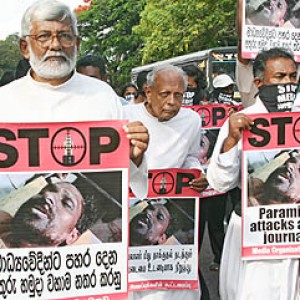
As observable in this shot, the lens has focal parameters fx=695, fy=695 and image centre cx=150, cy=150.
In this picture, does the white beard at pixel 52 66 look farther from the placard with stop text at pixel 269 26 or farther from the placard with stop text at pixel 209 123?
the placard with stop text at pixel 209 123

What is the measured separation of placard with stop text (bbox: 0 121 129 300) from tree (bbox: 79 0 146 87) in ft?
136

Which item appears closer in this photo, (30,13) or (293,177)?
(30,13)

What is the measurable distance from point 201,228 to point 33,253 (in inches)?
119

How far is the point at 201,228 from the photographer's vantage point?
5.85m

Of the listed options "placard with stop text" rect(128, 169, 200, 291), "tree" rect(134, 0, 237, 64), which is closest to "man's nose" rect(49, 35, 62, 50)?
"placard with stop text" rect(128, 169, 200, 291)

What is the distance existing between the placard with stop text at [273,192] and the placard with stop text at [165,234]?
628mm

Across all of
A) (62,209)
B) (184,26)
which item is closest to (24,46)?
(62,209)

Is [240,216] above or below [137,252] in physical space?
above

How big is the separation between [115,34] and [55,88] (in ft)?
148

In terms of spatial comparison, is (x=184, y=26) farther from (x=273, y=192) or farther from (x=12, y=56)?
(x=273, y=192)

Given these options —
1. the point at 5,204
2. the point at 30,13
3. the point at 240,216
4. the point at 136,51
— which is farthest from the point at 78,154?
the point at 136,51

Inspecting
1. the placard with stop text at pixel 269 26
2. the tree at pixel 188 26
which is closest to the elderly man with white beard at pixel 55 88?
the placard with stop text at pixel 269 26

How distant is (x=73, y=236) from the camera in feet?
9.84

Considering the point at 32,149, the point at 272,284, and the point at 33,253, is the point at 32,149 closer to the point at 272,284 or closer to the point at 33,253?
the point at 33,253
